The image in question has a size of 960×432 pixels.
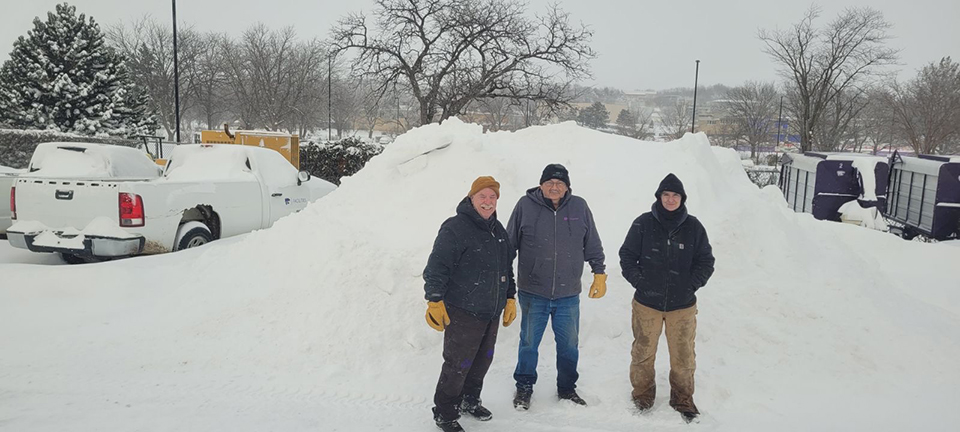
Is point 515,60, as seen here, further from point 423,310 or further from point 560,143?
point 423,310

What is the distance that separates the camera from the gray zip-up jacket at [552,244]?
4195mm

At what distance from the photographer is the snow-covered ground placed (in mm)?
4148

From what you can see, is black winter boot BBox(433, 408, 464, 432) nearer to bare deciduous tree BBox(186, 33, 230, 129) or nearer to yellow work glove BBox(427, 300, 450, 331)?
yellow work glove BBox(427, 300, 450, 331)

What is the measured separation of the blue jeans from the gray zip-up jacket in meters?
0.09

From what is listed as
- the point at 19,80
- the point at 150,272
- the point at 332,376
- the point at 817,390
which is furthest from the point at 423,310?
the point at 19,80

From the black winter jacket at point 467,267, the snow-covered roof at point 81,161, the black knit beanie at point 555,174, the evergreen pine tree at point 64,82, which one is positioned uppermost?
the evergreen pine tree at point 64,82

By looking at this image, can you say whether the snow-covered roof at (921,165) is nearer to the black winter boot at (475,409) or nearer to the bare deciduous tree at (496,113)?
the black winter boot at (475,409)

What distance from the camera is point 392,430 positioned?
3867 mm

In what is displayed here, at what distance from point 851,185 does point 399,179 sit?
13.8m

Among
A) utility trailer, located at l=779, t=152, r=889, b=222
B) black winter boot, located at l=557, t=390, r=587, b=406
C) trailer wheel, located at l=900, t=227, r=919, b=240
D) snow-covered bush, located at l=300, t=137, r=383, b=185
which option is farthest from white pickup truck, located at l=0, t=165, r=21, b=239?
trailer wheel, located at l=900, t=227, r=919, b=240

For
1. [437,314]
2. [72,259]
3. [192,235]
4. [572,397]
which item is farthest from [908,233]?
[72,259]

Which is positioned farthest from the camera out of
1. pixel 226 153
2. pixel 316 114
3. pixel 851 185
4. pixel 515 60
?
pixel 316 114

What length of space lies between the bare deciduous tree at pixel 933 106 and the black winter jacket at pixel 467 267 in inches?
1628

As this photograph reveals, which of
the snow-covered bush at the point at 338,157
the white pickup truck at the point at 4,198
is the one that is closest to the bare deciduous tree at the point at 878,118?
the snow-covered bush at the point at 338,157
